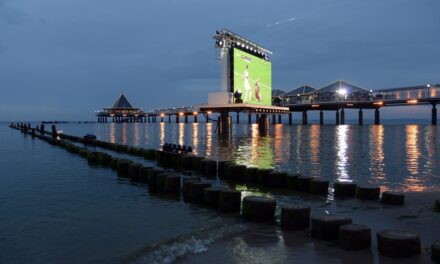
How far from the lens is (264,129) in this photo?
8356 centimetres

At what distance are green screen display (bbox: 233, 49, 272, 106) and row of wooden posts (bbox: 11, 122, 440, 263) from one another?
35272 mm

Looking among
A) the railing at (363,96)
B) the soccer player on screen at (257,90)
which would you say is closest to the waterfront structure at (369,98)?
the railing at (363,96)

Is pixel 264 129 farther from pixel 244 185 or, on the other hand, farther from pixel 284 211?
pixel 284 211

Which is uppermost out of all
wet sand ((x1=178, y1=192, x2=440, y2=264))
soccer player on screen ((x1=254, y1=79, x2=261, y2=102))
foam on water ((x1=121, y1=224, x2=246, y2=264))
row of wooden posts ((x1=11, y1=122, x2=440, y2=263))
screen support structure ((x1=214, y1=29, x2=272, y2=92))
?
screen support structure ((x1=214, y1=29, x2=272, y2=92))

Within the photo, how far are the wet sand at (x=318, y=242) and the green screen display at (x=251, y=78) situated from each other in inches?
1921

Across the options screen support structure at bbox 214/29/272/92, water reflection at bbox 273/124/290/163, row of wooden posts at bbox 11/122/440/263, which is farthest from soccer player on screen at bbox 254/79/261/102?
row of wooden posts at bbox 11/122/440/263

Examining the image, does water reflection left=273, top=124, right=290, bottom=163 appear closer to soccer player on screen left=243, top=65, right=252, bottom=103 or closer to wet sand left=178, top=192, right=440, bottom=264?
soccer player on screen left=243, top=65, right=252, bottom=103

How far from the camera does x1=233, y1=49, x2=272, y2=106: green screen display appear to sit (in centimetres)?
6312

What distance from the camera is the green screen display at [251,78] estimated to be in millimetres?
63125

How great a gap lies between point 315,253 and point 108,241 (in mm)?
5770

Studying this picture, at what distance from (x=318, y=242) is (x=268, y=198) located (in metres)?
3.17

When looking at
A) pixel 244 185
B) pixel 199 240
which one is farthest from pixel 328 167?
pixel 199 240

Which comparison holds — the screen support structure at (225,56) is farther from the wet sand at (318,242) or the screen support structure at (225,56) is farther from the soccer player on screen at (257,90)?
the wet sand at (318,242)

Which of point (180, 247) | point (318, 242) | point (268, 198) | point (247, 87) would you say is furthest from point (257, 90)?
point (180, 247)
